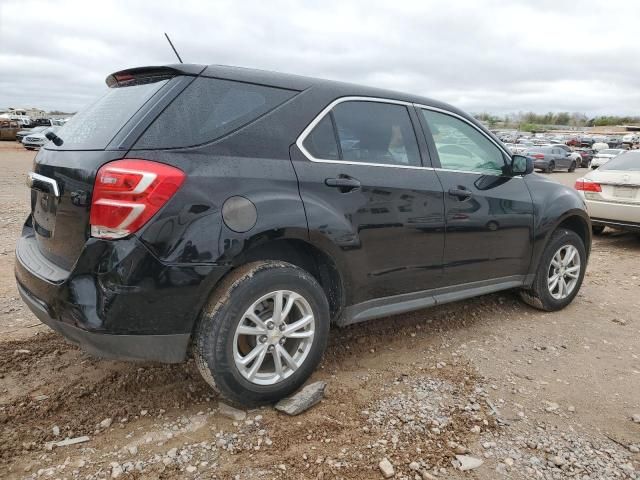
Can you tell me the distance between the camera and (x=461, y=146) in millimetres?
3777

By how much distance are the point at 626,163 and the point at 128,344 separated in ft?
26.0

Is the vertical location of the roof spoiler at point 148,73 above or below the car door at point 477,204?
above

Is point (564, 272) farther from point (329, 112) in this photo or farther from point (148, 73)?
point (148, 73)

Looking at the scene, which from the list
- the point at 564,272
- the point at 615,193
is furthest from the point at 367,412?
the point at 615,193

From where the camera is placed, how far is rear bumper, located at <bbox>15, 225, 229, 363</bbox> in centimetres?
230

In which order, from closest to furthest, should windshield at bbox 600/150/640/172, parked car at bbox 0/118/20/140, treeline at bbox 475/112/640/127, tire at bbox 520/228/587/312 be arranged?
tire at bbox 520/228/587/312 → windshield at bbox 600/150/640/172 → parked car at bbox 0/118/20/140 → treeline at bbox 475/112/640/127

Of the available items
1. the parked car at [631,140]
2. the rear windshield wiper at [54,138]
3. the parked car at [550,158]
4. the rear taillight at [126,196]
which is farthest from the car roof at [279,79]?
the parked car at [631,140]

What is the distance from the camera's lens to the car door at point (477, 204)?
11.5 feet

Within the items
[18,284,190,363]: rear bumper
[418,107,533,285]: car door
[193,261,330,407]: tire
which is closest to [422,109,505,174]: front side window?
[418,107,533,285]: car door

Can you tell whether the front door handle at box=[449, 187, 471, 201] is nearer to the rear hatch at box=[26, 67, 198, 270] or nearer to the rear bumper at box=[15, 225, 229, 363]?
the rear bumper at box=[15, 225, 229, 363]

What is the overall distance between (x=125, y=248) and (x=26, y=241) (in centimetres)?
111

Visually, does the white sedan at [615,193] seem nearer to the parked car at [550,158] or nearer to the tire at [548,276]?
the tire at [548,276]

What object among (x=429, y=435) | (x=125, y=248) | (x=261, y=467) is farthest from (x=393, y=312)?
(x=125, y=248)

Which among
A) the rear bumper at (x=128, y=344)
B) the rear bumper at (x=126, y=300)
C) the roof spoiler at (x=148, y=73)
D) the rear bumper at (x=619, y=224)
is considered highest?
the roof spoiler at (x=148, y=73)
